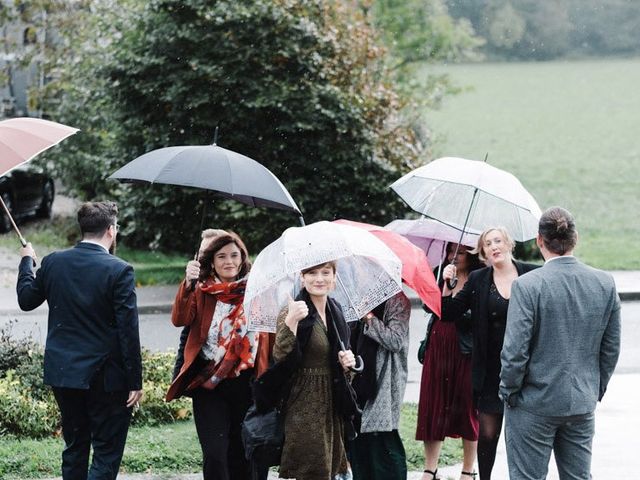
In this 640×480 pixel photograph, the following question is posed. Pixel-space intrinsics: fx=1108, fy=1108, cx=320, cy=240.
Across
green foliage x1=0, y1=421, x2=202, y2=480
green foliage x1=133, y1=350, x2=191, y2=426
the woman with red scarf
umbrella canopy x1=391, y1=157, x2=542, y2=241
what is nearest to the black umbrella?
the woman with red scarf

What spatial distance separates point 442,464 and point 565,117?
49.2 meters

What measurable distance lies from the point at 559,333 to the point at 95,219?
2.55m

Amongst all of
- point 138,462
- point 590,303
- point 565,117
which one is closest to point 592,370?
point 590,303

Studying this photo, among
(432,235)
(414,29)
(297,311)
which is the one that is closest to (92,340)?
(297,311)

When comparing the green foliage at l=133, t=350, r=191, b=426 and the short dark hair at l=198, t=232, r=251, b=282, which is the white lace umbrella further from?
the green foliage at l=133, t=350, r=191, b=426

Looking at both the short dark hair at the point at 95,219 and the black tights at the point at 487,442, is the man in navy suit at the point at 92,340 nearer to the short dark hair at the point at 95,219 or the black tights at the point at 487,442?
the short dark hair at the point at 95,219

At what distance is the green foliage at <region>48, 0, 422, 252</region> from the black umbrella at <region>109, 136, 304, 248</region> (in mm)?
9137

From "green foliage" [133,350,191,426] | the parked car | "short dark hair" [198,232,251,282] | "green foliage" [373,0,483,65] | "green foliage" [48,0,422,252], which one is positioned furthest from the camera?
"green foliage" [373,0,483,65]

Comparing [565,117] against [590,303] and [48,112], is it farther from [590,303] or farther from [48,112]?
[590,303]

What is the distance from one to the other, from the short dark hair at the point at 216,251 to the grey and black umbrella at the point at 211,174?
0.27 m

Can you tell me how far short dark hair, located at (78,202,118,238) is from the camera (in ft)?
19.9

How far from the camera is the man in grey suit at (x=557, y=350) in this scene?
217 inches

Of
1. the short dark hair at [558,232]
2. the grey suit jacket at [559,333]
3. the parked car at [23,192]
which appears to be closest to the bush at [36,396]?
the grey suit jacket at [559,333]

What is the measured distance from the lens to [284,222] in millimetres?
16547
